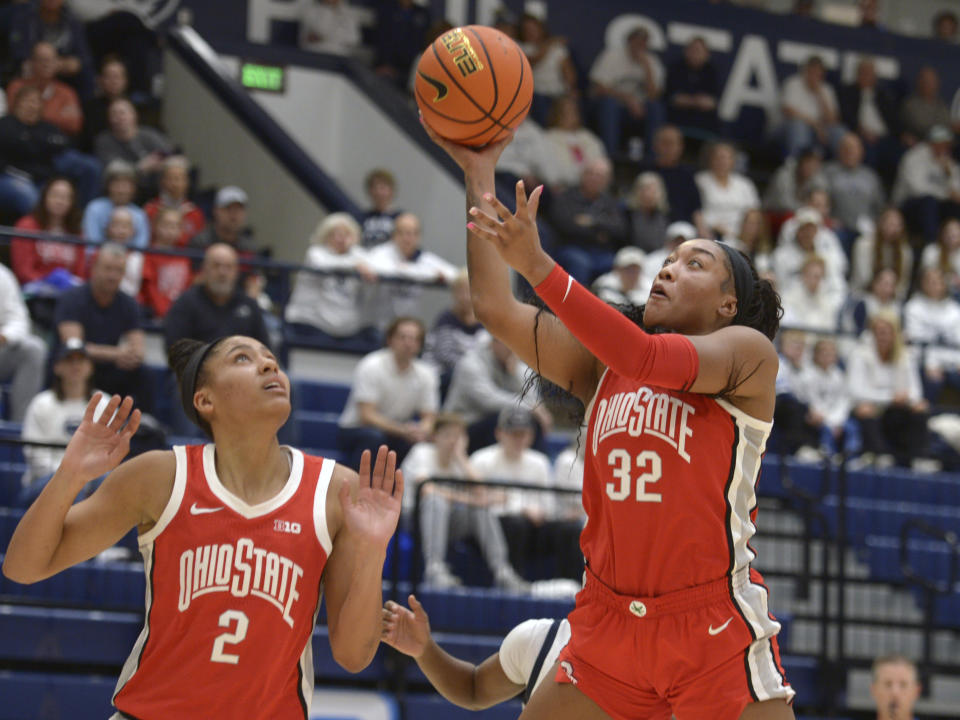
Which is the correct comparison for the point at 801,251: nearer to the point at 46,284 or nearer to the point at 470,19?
the point at 470,19

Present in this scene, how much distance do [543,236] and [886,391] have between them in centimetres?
281

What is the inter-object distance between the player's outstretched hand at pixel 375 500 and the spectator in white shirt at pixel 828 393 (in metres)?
7.05

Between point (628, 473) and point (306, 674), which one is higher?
point (628, 473)

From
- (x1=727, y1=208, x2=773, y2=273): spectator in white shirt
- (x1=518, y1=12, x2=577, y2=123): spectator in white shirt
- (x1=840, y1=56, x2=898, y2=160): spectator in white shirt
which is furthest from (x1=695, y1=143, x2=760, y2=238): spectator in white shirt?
(x1=840, y1=56, x2=898, y2=160): spectator in white shirt

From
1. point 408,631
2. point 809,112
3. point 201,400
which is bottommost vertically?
point 408,631

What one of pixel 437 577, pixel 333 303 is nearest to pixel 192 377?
pixel 437 577

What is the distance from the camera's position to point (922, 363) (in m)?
11.2

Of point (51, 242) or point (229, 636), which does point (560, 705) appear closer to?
point (229, 636)

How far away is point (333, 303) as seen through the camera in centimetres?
995

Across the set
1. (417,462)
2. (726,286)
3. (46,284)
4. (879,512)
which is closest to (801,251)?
(879,512)

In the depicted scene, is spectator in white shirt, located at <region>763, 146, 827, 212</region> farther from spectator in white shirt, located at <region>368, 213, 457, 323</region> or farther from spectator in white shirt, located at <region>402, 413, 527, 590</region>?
spectator in white shirt, located at <region>402, 413, 527, 590</region>

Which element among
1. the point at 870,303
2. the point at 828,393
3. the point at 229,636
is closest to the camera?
the point at 229,636

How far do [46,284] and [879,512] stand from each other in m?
5.52

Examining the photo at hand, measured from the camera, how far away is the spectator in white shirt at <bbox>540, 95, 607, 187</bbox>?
1275 cm
